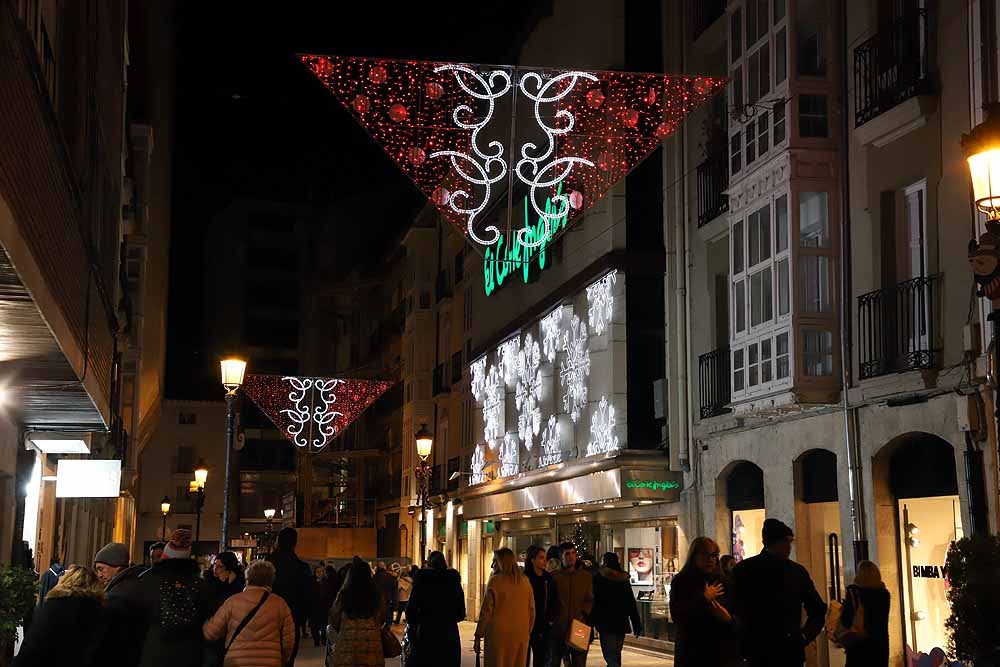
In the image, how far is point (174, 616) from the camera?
912 cm

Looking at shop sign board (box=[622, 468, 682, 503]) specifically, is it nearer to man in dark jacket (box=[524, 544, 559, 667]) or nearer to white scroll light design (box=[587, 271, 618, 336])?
white scroll light design (box=[587, 271, 618, 336])

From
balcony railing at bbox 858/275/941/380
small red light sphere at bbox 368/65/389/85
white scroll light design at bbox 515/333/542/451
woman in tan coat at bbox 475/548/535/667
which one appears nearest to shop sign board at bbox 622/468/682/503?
white scroll light design at bbox 515/333/542/451

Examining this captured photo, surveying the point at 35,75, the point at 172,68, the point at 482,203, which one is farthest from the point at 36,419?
the point at 172,68

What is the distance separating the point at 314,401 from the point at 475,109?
14.6m

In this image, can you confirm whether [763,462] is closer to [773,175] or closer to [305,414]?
[773,175]

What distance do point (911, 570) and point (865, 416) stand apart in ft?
7.13

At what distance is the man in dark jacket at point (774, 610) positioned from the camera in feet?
31.0

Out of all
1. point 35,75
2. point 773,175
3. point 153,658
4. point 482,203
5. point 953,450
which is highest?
point 773,175

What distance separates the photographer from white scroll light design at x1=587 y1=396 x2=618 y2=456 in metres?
27.8

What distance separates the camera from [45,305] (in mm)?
9258

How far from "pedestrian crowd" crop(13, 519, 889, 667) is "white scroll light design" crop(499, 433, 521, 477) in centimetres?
2096

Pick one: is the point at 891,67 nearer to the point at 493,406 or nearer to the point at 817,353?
the point at 817,353

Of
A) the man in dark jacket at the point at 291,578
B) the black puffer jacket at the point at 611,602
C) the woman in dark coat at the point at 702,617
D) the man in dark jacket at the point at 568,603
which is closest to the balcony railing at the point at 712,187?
the black puffer jacket at the point at 611,602

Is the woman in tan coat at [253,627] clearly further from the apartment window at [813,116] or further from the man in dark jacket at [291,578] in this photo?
the apartment window at [813,116]
